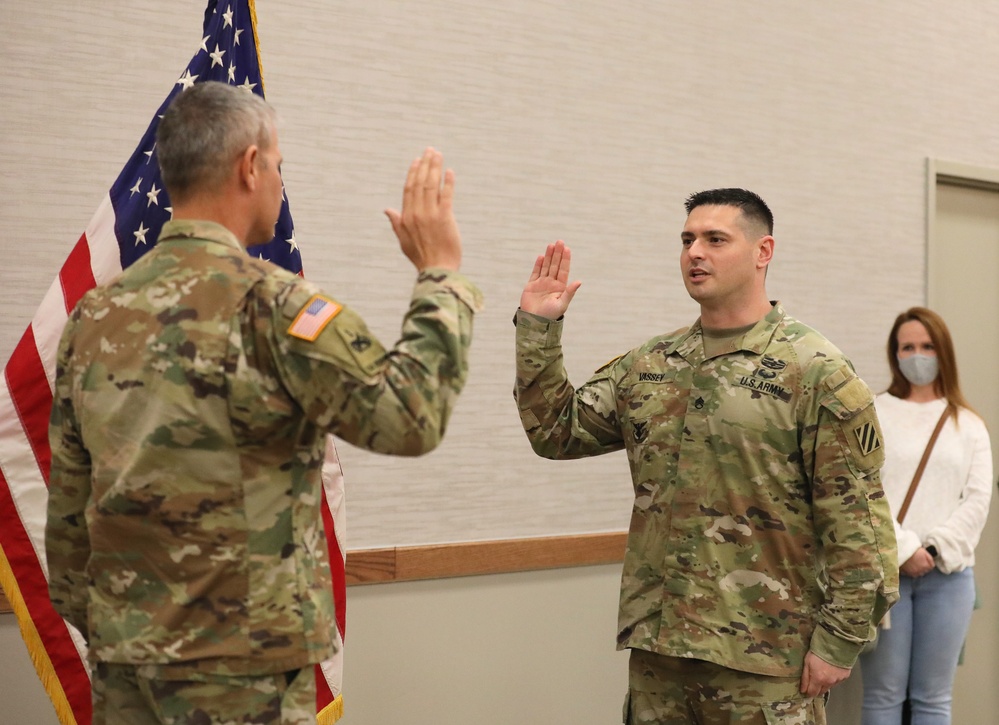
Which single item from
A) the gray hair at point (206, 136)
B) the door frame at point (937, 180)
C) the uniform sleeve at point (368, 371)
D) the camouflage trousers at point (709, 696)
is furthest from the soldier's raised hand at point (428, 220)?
the door frame at point (937, 180)

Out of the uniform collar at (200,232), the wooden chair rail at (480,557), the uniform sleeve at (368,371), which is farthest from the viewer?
the wooden chair rail at (480,557)

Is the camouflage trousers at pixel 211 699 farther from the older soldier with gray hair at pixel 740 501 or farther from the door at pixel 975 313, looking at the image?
the door at pixel 975 313

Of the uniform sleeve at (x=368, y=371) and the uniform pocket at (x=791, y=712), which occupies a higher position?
the uniform sleeve at (x=368, y=371)

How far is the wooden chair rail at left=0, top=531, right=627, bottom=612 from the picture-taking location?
2883 mm

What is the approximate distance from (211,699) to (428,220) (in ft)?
2.27

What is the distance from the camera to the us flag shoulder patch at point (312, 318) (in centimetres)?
127

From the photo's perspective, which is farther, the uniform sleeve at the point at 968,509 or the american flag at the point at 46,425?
the uniform sleeve at the point at 968,509

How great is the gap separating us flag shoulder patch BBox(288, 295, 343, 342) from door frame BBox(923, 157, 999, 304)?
3.40 metres

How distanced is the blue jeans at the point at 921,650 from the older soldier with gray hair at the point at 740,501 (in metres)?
1.43

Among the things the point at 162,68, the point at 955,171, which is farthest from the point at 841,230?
the point at 162,68

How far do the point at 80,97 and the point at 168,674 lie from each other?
176 cm

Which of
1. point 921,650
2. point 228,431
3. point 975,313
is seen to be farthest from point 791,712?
point 975,313

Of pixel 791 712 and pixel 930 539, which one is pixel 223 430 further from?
pixel 930 539

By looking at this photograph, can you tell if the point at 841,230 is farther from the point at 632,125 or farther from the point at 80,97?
the point at 80,97
